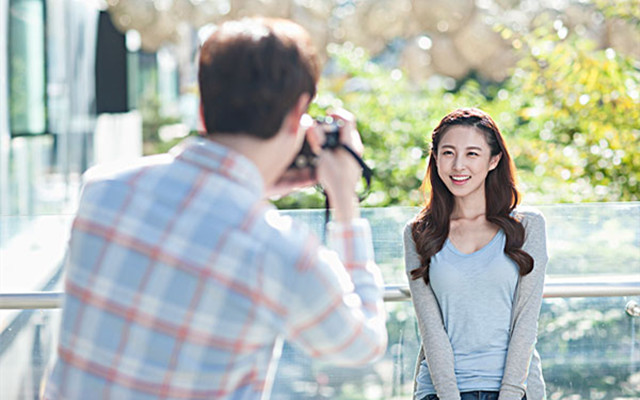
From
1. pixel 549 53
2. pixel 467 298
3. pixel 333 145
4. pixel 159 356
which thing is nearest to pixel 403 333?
pixel 467 298

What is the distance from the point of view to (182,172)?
1.46m

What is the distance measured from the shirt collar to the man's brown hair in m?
0.04

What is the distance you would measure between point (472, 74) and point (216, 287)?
15.8 metres

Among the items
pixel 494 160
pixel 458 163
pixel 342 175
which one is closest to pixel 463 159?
pixel 458 163

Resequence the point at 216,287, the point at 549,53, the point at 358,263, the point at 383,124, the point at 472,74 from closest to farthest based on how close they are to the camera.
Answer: the point at 216,287 < the point at 358,263 < the point at 549,53 < the point at 383,124 < the point at 472,74

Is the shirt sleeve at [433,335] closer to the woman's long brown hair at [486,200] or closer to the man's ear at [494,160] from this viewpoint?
the woman's long brown hair at [486,200]

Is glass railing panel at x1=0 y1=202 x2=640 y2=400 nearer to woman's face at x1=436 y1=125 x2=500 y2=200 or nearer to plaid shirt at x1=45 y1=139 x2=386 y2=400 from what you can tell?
woman's face at x1=436 y1=125 x2=500 y2=200

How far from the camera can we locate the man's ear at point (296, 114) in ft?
4.84

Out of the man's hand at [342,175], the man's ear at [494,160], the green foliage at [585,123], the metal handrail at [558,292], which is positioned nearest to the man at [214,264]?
the man's hand at [342,175]

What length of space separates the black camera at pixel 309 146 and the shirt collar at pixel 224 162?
169mm

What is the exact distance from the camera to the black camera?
163 centimetres

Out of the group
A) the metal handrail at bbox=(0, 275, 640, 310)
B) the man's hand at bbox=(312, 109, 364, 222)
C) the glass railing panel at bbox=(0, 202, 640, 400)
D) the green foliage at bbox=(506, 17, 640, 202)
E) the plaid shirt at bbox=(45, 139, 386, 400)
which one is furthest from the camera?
the green foliage at bbox=(506, 17, 640, 202)

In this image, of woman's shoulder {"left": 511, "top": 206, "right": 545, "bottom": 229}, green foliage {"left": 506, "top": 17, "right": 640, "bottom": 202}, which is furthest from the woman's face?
green foliage {"left": 506, "top": 17, "right": 640, "bottom": 202}

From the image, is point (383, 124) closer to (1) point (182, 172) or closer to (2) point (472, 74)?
(1) point (182, 172)
